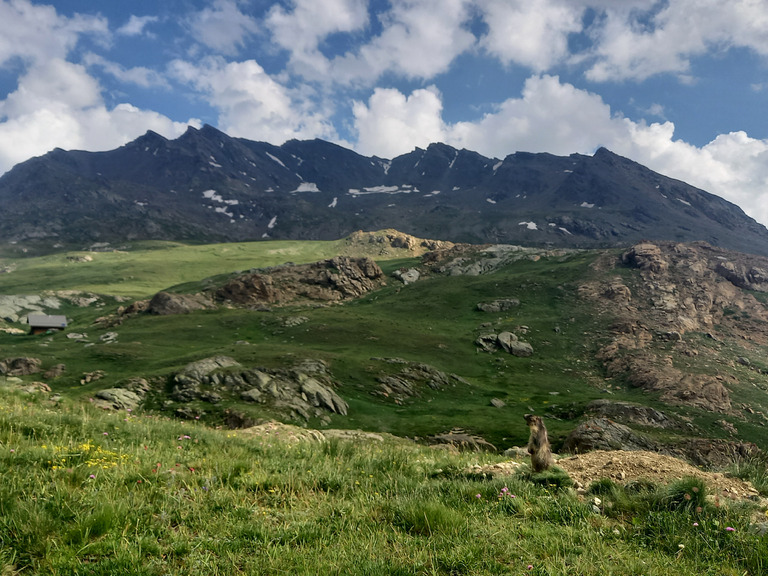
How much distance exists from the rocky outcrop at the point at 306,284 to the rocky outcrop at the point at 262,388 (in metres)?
72.5

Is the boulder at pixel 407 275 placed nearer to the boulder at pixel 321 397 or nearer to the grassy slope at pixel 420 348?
the grassy slope at pixel 420 348

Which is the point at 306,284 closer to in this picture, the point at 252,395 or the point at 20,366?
the point at 20,366

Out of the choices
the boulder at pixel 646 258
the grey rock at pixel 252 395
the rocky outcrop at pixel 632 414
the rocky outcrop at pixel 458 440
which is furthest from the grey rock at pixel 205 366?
the boulder at pixel 646 258

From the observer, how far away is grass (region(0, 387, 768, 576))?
17.9 ft

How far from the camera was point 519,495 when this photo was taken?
8.16 meters

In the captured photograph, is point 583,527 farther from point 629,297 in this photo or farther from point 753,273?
point 753,273

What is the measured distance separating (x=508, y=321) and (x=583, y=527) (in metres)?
96.8

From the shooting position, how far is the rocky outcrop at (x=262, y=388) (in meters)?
42.3

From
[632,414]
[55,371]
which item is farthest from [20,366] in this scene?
[632,414]

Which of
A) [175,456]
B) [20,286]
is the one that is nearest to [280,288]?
[20,286]

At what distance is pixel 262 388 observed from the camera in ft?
148

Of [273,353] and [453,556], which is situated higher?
[453,556]

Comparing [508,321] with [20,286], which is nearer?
[508,321]

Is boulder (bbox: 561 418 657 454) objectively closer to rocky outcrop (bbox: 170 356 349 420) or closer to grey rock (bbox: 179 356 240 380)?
rocky outcrop (bbox: 170 356 349 420)
